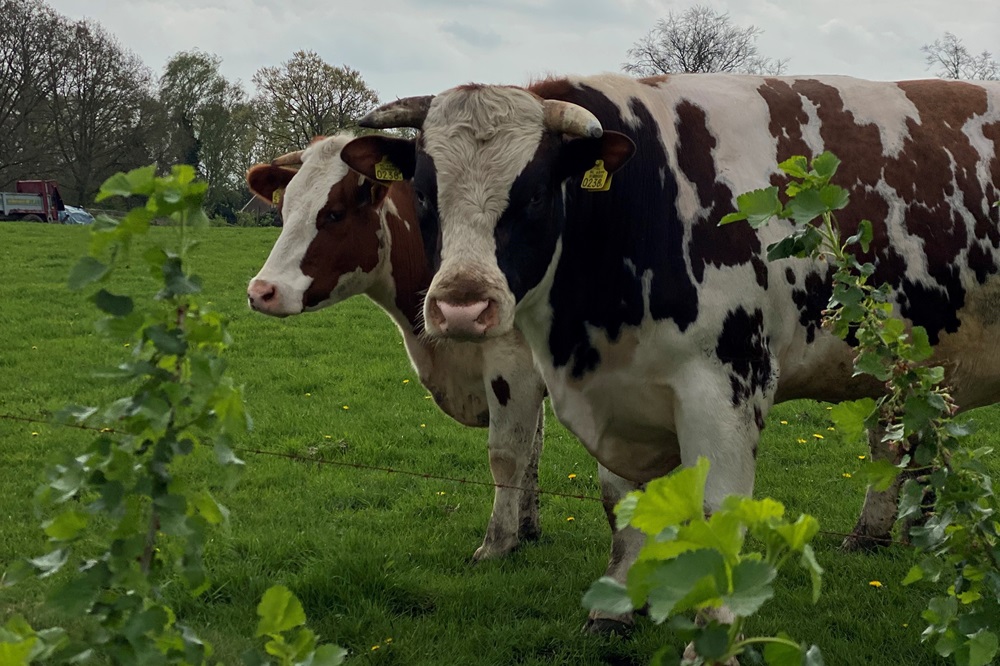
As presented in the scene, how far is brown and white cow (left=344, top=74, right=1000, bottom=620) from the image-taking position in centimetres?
385

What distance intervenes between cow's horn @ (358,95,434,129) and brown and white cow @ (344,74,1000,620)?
1 centimetres

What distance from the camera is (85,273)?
1.29 metres

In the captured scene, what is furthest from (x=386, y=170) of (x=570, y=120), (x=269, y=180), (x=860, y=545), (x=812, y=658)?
(x=812, y=658)

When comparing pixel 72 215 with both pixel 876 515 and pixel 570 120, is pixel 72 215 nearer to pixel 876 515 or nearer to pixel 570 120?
pixel 876 515

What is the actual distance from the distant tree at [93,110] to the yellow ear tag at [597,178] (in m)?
41.3

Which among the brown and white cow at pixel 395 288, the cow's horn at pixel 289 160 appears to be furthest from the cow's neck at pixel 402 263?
the cow's horn at pixel 289 160

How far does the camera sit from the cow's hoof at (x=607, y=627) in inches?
182

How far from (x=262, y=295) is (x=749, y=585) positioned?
486cm

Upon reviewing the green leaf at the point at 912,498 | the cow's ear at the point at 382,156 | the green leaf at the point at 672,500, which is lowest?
the green leaf at the point at 912,498

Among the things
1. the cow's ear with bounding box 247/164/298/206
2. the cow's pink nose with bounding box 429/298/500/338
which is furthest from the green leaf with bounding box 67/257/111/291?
the cow's ear with bounding box 247/164/298/206

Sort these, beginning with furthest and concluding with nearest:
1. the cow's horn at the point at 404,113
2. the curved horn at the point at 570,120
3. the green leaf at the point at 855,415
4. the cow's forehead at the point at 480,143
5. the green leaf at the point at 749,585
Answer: the cow's horn at the point at 404,113
the curved horn at the point at 570,120
the cow's forehead at the point at 480,143
the green leaf at the point at 855,415
the green leaf at the point at 749,585

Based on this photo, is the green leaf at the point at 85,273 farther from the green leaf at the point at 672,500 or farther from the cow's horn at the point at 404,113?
the cow's horn at the point at 404,113

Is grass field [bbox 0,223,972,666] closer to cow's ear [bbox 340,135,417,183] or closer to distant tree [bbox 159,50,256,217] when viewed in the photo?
cow's ear [bbox 340,135,417,183]

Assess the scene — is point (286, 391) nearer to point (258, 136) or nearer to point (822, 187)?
point (822, 187)
